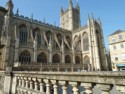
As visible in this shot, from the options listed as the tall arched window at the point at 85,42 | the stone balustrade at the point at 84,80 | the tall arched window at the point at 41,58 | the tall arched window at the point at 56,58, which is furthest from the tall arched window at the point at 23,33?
the stone balustrade at the point at 84,80

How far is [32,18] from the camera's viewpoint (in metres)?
34.8

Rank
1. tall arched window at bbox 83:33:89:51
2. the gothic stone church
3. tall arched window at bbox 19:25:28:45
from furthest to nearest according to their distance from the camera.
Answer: tall arched window at bbox 83:33:89:51 < tall arched window at bbox 19:25:28:45 < the gothic stone church

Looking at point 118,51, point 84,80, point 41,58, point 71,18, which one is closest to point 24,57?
point 41,58

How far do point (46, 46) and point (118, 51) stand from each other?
18.0 metres

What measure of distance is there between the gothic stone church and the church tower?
12.3 meters

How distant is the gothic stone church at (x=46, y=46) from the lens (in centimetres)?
2555

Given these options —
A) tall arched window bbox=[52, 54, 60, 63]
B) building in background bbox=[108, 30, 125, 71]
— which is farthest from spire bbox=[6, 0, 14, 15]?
building in background bbox=[108, 30, 125, 71]

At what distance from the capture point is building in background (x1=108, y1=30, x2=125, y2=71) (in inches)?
Answer: 1190

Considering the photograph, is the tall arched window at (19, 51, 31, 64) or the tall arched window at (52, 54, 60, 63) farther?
the tall arched window at (52, 54, 60, 63)

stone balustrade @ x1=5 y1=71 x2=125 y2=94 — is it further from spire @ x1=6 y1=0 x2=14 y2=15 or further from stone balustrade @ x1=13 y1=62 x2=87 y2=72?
spire @ x1=6 y1=0 x2=14 y2=15

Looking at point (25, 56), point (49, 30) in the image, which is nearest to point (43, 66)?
point (25, 56)

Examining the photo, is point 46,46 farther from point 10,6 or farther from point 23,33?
point 10,6

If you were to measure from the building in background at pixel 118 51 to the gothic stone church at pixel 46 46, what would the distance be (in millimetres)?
5815

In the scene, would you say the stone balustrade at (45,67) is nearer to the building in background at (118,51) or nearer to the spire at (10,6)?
the building in background at (118,51)
